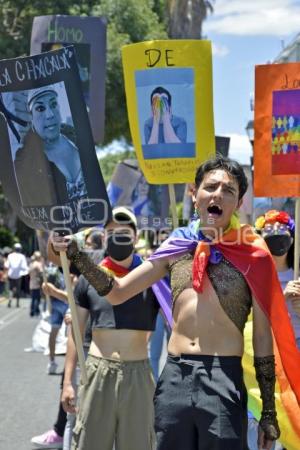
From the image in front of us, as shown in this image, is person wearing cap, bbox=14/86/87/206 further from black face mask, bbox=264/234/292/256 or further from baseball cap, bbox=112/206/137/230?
black face mask, bbox=264/234/292/256

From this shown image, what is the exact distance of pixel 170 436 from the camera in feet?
13.3

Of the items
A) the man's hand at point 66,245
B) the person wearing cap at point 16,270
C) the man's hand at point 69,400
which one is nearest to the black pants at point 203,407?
the man's hand at point 66,245

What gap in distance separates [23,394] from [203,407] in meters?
6.68

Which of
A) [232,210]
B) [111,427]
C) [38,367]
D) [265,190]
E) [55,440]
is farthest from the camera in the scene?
[38,367]

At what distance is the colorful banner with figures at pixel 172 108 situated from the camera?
6.09 meters

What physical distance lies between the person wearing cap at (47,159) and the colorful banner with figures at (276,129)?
140 cm

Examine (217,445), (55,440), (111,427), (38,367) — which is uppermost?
(217,445)

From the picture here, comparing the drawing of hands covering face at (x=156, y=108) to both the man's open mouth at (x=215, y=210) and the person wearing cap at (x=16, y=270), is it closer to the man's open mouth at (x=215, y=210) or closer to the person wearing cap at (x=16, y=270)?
the man's open mouth at (x=215, y=210)

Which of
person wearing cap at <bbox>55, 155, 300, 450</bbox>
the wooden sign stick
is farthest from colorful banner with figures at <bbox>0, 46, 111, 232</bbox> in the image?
person wearing cap at <bbox>55, 155, 300, 450</bbox>

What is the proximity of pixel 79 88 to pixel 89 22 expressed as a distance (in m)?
4.85

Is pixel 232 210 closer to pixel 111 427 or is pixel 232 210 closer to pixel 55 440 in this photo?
pixel 111 427

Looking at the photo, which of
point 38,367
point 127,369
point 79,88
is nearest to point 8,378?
point 38,367

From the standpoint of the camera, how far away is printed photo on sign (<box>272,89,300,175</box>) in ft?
19.0

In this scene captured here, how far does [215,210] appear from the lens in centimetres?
420
